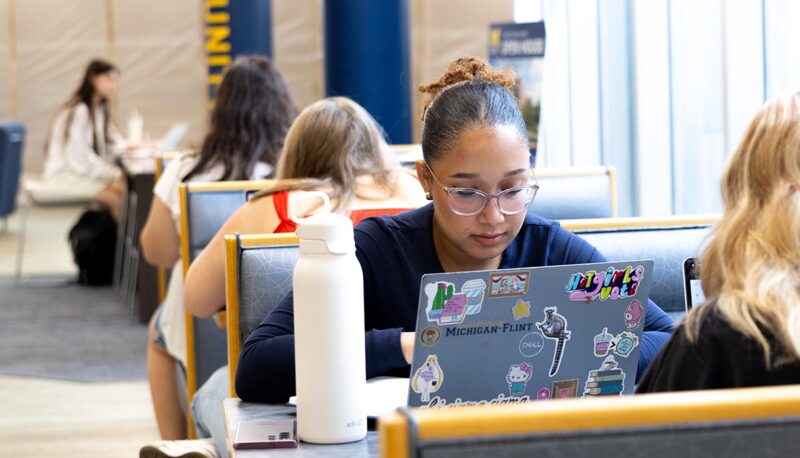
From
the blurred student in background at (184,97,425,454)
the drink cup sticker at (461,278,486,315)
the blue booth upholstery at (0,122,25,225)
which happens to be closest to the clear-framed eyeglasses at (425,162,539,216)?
the drink cup sticker at (461,278,486,315)

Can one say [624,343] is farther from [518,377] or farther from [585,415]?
[585,415]

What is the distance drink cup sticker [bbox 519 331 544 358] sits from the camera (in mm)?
1356

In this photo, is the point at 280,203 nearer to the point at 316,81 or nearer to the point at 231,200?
the point at 231,200

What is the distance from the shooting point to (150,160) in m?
6.14

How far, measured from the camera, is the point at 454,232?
6.04 ft

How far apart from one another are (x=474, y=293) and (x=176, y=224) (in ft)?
8.63

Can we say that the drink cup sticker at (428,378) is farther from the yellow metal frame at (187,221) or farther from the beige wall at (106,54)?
the beige wall at (106,54)

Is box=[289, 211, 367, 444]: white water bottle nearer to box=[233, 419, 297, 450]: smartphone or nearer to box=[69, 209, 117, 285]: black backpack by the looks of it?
box=[233, 419, 297, 450]: smartphone

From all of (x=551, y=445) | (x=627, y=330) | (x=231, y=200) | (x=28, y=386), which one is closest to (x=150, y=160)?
(x=28, y=386)

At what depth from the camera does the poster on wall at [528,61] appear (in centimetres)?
451

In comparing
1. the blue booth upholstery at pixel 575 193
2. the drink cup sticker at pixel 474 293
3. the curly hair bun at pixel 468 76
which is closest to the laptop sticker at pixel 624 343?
the drink cup sticker at pixel 474 293

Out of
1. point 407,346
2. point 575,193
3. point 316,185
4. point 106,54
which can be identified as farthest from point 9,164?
point 407,346

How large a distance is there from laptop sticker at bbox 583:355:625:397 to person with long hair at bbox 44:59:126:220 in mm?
6124

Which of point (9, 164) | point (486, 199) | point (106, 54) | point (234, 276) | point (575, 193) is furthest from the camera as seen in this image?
A: point (106, 54)
